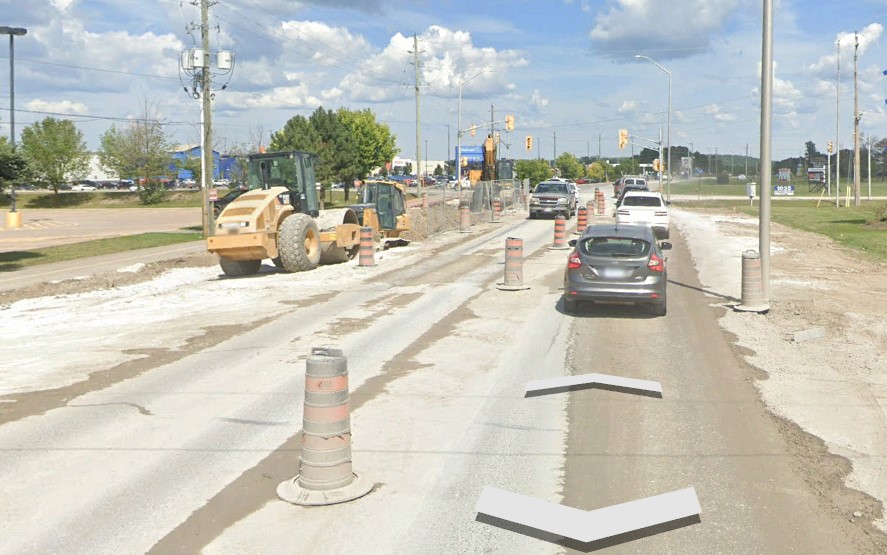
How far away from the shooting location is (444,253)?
90.7ft

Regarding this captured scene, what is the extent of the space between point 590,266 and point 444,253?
43.5 ft

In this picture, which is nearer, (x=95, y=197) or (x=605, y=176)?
(x=95, y=197)

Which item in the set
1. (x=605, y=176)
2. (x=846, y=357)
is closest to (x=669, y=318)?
(x=846, y=357)

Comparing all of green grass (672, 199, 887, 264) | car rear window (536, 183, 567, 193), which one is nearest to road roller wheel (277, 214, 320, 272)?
green grass (672, 199, 887, 264)

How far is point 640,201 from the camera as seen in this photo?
30.8m

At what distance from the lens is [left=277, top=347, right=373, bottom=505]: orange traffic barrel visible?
6504 mm

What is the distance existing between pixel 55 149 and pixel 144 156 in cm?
799

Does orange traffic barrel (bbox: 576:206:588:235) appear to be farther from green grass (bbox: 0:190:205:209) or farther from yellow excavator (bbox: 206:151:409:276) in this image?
green grass (bbox: 0:190:205:209)

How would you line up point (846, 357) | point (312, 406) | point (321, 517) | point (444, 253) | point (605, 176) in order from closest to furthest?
point (321, 517) < point (312, 406) < point (846, 357) < point (444, 253) < point (605, 176)

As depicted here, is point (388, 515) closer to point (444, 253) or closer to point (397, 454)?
point (397, 454)

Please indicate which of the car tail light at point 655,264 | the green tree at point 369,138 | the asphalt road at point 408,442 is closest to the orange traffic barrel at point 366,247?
the asphalt road at point 408,442

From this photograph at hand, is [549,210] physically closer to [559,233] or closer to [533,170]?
[559,233]

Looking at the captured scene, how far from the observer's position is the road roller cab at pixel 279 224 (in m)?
20.5

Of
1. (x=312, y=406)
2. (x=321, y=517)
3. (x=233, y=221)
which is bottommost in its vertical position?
(x=321, y=517)
